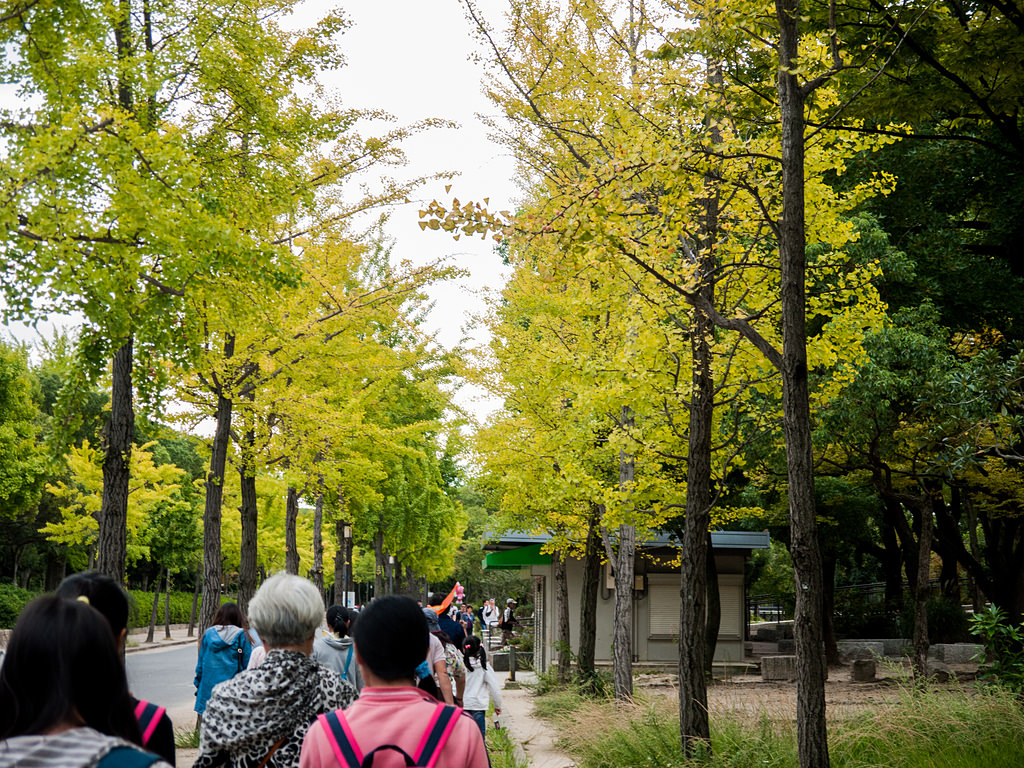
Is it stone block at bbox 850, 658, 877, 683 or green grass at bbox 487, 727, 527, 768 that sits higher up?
green grass at bbox 487, 727, 527, 768

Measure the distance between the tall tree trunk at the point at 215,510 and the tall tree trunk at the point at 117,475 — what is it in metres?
3.99

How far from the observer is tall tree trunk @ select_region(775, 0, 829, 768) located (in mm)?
6293

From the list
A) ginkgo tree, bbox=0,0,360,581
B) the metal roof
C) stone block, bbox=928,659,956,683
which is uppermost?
ginkgo tree, bbox=0,0,360,581

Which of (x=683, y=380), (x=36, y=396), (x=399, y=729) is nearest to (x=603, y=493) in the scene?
(x=683, y=380)

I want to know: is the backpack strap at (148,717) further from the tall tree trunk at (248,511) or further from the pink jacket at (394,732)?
the tall tree trunk at (248,511)

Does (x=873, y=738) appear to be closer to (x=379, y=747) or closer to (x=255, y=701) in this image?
(x=255, y=701)

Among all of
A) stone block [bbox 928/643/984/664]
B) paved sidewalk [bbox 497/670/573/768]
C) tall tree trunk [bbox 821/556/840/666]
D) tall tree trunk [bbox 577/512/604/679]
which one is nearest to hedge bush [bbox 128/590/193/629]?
paved sidewalk [bbox 497/670/573/768]

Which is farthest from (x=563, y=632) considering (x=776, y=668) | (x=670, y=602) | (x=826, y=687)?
(x=670, y=602)

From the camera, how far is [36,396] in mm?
43156

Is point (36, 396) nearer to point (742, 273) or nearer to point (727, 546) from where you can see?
point (727, 546)

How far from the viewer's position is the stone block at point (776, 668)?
22.7 meters

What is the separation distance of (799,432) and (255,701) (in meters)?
4.19

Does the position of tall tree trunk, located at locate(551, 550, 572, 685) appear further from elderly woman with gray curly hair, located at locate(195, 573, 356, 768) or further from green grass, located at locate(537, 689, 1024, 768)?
elderly woman with gray curly hair, located at locate(195, 573, 356, 768)

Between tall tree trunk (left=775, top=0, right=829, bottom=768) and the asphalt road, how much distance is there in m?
8.19
